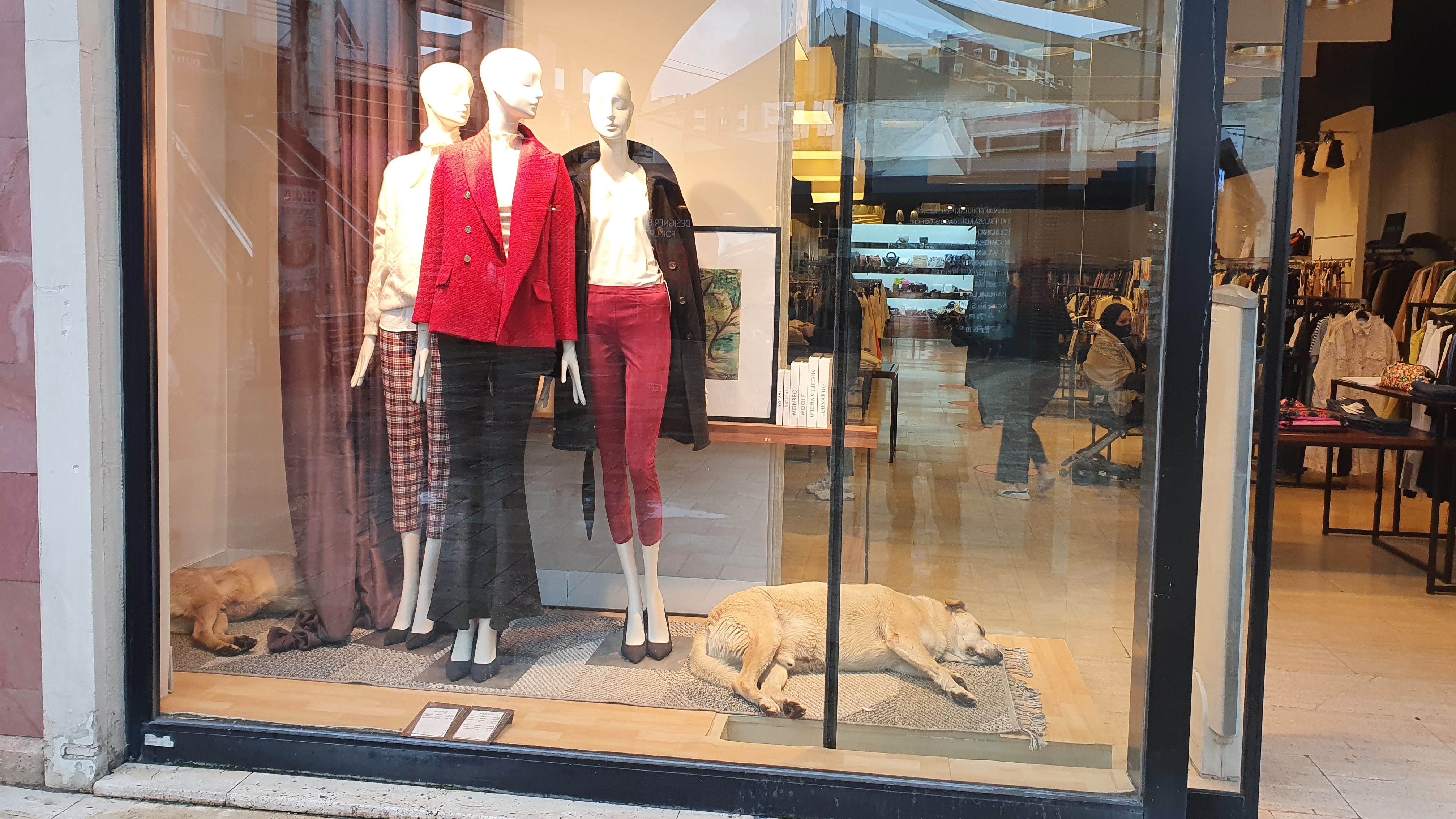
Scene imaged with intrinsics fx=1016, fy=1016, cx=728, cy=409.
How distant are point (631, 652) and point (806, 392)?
87 cm

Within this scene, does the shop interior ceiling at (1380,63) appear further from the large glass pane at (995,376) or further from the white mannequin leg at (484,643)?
the white mannequin leg at (484,643)

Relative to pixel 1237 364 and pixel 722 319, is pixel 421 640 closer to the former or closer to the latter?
pixel 722 319

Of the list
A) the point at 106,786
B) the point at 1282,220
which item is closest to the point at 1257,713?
the point at 1282,220

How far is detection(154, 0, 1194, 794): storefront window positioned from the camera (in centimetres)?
234

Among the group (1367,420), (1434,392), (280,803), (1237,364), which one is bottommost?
(280,803)

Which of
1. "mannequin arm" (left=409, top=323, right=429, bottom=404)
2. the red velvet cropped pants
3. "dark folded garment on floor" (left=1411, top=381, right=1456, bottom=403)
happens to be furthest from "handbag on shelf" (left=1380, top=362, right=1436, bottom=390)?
"mannequin arm" (left=409, top=323, right=429, bottom=404)

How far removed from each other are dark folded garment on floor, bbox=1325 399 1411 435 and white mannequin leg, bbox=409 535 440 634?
405 centimetres

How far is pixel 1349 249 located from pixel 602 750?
709cm

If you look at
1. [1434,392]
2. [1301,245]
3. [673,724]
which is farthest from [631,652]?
[1301,245]

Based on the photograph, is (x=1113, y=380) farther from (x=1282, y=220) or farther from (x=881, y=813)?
(x=881, y=813)

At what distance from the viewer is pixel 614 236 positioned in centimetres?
273

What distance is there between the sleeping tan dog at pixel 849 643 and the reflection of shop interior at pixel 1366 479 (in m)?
0.81

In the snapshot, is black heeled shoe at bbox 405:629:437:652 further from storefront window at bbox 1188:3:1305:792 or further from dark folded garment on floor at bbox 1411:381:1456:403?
dark folded garment on floor at bbox 1411:381:1456:403

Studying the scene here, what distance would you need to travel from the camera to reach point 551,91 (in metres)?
2.74
